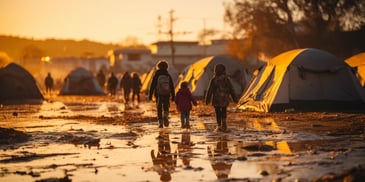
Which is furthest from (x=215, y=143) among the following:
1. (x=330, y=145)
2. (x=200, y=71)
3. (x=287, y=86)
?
(x=200, y=71)

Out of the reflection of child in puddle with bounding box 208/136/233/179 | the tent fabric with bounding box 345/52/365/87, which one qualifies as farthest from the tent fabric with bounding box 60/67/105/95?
the reflection of child in puddle with bounding box 208/136/233/179

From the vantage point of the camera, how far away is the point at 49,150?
12.6 m

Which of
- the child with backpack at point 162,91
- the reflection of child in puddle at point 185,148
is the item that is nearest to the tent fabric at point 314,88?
the child with backpack at point 162,91

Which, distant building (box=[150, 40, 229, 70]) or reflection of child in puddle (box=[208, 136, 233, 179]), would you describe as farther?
distant building (box=[150, 40, 229, 70])

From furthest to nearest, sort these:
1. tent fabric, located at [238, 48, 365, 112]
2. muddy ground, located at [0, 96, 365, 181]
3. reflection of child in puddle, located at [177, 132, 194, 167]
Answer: tent fabric, located at [238, 48, 365, 112] → reflection of child in puddle, located at [177, 132, 194, 167] → muddy ground, located at [0, 96, 365, 181]

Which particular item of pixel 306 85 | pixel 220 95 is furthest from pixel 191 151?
pixel 306 85

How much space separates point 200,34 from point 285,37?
85.4 m

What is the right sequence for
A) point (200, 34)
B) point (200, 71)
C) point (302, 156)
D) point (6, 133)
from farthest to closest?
point (200, 34), point (200, 71), point (6, 133), point (302, 156)

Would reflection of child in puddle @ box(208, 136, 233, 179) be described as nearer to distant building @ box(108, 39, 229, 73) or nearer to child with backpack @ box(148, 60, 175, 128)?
child with backpack @ box(148, 60, 175, 128)

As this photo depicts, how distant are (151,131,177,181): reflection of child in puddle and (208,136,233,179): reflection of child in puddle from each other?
0.69 metres

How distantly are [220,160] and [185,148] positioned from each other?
194 centimetres

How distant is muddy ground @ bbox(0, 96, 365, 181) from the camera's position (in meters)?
9.27

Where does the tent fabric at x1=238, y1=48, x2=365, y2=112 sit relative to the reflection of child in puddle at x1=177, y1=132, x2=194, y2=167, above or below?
above

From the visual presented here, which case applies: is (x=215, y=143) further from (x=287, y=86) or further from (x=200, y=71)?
(x=200, y=71)
